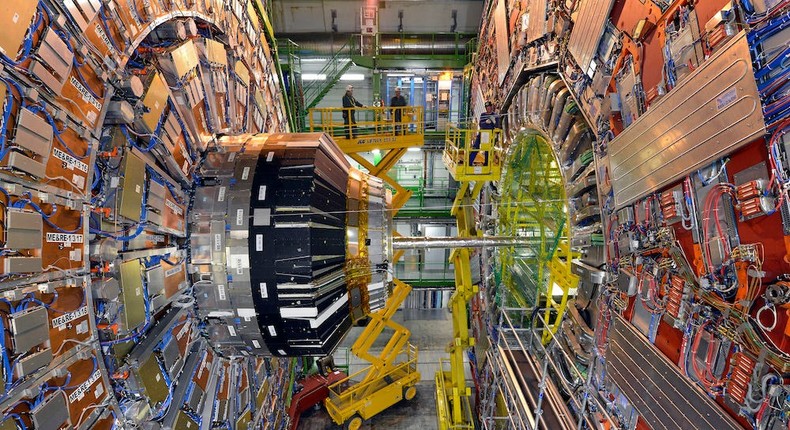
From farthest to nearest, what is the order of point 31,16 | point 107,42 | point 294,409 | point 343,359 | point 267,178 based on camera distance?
point 343,359 < point 294,409 < point 267,178 < point 107,42 < point 31,16

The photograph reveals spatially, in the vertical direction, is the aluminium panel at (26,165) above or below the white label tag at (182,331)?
above

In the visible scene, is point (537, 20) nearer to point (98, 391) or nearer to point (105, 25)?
point (105, 25)

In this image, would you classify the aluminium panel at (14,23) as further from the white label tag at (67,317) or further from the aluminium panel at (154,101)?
the white label tag at (67,317)

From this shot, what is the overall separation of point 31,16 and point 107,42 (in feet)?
2.02

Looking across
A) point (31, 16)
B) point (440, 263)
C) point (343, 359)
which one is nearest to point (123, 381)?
point (31, 16)

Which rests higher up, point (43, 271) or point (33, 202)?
point (33, 202)

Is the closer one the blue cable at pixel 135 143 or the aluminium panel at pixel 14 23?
the aluminium panel at pixel 14 23

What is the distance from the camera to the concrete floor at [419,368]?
35.4 feet

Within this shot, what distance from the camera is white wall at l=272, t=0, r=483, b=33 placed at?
14.0m

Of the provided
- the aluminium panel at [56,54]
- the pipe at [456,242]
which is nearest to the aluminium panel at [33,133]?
the aluminium panel at [56,54]

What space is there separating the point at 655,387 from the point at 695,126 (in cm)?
190

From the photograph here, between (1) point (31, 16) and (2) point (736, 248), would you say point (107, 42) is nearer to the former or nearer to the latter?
(1) point (31, 16)

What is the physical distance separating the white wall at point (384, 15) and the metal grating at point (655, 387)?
1337cm

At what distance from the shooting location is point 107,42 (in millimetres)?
2555
